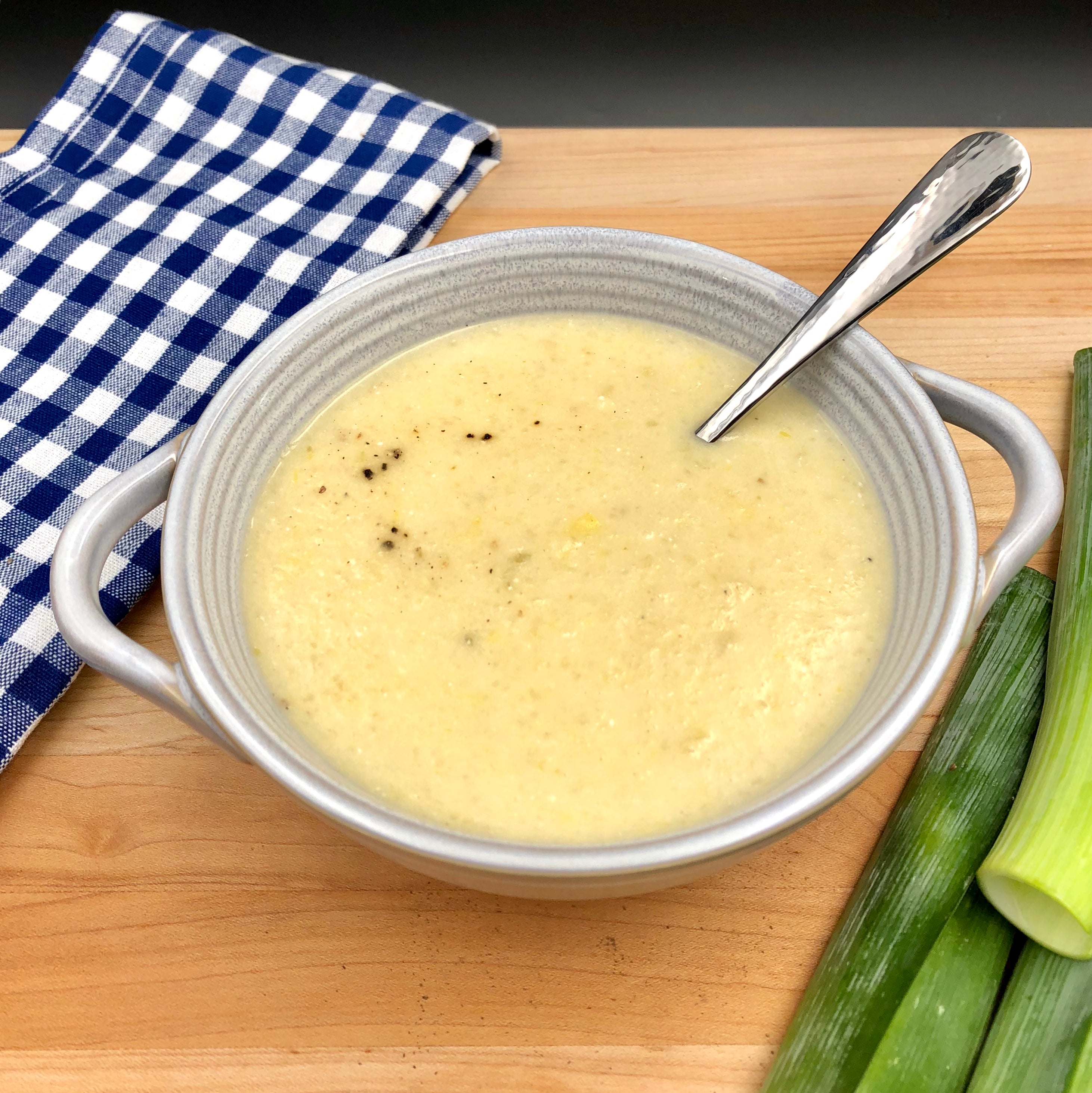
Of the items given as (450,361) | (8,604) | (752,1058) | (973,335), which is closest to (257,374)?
(450,361)

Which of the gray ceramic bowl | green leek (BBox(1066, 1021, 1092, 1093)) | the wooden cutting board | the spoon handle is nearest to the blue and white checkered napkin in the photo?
the wooden cutting board

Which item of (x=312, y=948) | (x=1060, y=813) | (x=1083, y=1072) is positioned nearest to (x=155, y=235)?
(x=312, y=948)

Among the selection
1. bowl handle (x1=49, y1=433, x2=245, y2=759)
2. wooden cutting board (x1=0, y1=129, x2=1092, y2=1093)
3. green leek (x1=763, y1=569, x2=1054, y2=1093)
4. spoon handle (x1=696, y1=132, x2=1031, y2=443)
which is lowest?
green leek (x1=763, y1=569, x2=1054, y2=1093)

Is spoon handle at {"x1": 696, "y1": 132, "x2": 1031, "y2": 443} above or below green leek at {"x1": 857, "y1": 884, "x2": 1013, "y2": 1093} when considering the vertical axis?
above

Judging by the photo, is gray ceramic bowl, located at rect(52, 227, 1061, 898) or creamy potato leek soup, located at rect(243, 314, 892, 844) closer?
gray ceramic bowl, located at rect(52, 227, 1061, 898)

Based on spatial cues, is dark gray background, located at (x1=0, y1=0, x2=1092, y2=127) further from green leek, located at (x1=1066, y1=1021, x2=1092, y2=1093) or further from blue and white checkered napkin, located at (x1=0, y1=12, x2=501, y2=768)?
green leek, located at (x1=1066, y1=1021, x2=1092, y2=1093)

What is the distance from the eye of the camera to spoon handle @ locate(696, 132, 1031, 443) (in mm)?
1080

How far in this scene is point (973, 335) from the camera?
1.39 meters

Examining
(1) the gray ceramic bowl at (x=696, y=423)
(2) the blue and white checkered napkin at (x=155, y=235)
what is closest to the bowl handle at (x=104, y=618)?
(1) the gray ceramic bowl at (x=696, y=423)

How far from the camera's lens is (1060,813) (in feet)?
3.24

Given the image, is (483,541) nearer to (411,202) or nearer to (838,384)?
(838,384)

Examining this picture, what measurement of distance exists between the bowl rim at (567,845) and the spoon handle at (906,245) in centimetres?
4

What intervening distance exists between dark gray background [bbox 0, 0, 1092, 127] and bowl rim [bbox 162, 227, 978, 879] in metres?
1.53

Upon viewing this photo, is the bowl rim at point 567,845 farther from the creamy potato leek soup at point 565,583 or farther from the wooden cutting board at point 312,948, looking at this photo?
the wooden cutting board at point 312,948
